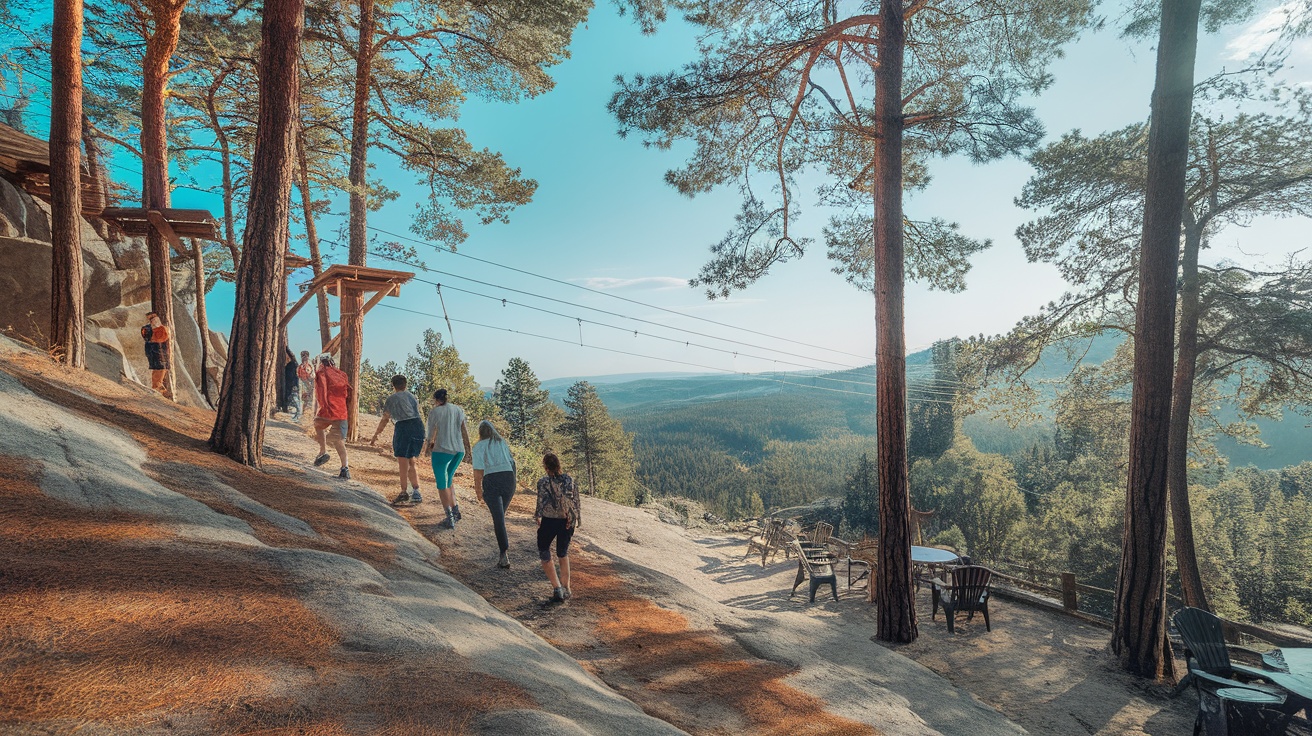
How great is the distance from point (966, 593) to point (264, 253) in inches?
392

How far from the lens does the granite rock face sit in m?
10.5

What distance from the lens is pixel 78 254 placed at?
25.8ft

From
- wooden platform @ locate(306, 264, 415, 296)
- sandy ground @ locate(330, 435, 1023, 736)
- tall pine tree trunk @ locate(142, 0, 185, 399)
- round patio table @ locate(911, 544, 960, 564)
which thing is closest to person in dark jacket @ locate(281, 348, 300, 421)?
tall pine tree trunk @ locate(142, 0, 185, 399)

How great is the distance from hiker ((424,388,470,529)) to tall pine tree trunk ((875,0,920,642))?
5.16 m

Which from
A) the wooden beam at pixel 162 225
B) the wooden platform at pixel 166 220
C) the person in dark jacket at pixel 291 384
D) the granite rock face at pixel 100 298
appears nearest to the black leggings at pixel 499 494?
the granite rock face at pixel 100 298

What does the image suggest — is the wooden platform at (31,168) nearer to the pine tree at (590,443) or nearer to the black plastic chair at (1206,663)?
the black plastic chair at (1206,663)

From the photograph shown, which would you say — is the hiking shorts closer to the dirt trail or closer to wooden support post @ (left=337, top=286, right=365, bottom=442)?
the dirt trail

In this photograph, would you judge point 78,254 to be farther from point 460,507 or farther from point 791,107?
point 791,107

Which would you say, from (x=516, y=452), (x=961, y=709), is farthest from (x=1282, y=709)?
(x=516, y=452)

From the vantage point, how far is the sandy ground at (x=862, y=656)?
470 cm

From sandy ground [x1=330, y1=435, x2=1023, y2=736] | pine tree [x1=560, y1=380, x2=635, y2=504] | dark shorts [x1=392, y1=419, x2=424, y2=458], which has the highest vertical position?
dark shorts [x1=392, y1=419, x2=424, y2=458]

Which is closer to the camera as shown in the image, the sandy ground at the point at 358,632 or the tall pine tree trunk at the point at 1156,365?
the sandy ground at the point at 358,632

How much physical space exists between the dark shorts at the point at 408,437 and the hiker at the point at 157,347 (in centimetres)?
→ 598

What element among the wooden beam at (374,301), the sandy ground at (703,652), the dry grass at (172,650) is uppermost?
the wooden beam at (374,301)
